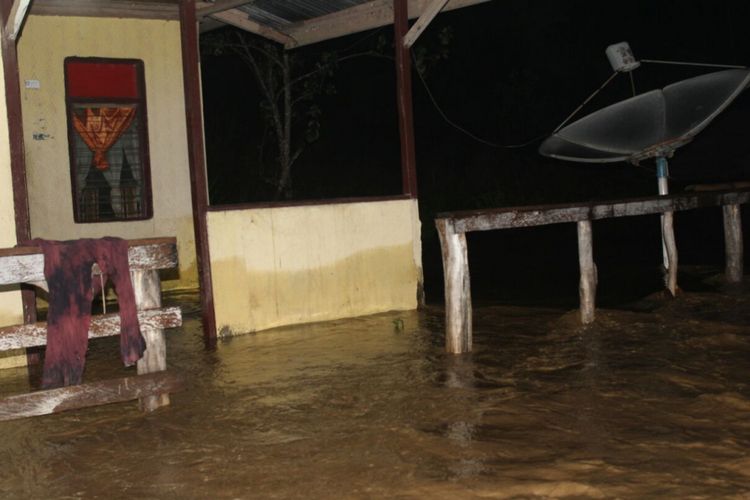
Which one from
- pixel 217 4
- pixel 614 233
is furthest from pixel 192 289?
pixel 614 233

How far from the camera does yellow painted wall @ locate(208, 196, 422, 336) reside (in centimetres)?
862

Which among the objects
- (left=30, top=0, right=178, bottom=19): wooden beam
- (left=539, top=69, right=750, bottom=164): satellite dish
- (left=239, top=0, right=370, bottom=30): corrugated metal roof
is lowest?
(left=539, top=69, right=750, bottom=164): satellite dish

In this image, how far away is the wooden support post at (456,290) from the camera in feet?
24.0

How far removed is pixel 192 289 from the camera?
12.3 m

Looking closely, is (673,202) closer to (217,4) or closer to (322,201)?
(322,201)

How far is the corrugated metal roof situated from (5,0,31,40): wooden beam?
127 inches

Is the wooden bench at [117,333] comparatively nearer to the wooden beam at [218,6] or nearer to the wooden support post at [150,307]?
the wooden support post at [150,307]

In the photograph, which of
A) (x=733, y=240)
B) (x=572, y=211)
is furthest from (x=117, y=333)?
(x=733, y=240)

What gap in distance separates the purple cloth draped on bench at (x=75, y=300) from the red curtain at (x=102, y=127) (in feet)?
20.2

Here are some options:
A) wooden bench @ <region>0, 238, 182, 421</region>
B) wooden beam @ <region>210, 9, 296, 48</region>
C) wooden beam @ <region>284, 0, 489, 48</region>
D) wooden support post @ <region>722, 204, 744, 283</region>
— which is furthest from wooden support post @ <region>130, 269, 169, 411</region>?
wooden support post @ <region>722, 204, 744, 283</region>

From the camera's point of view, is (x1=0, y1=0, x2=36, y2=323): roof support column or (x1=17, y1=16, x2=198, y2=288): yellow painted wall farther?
(x1=17, y1=16, x2=198, y2=288): yellow painted wall

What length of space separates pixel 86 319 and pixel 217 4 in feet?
16.1

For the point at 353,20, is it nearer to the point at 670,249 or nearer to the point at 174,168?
the point at 174,168

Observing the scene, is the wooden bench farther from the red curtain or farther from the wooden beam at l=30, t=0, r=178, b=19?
the wooden beam at l=30, t=0, r=178, b=19
